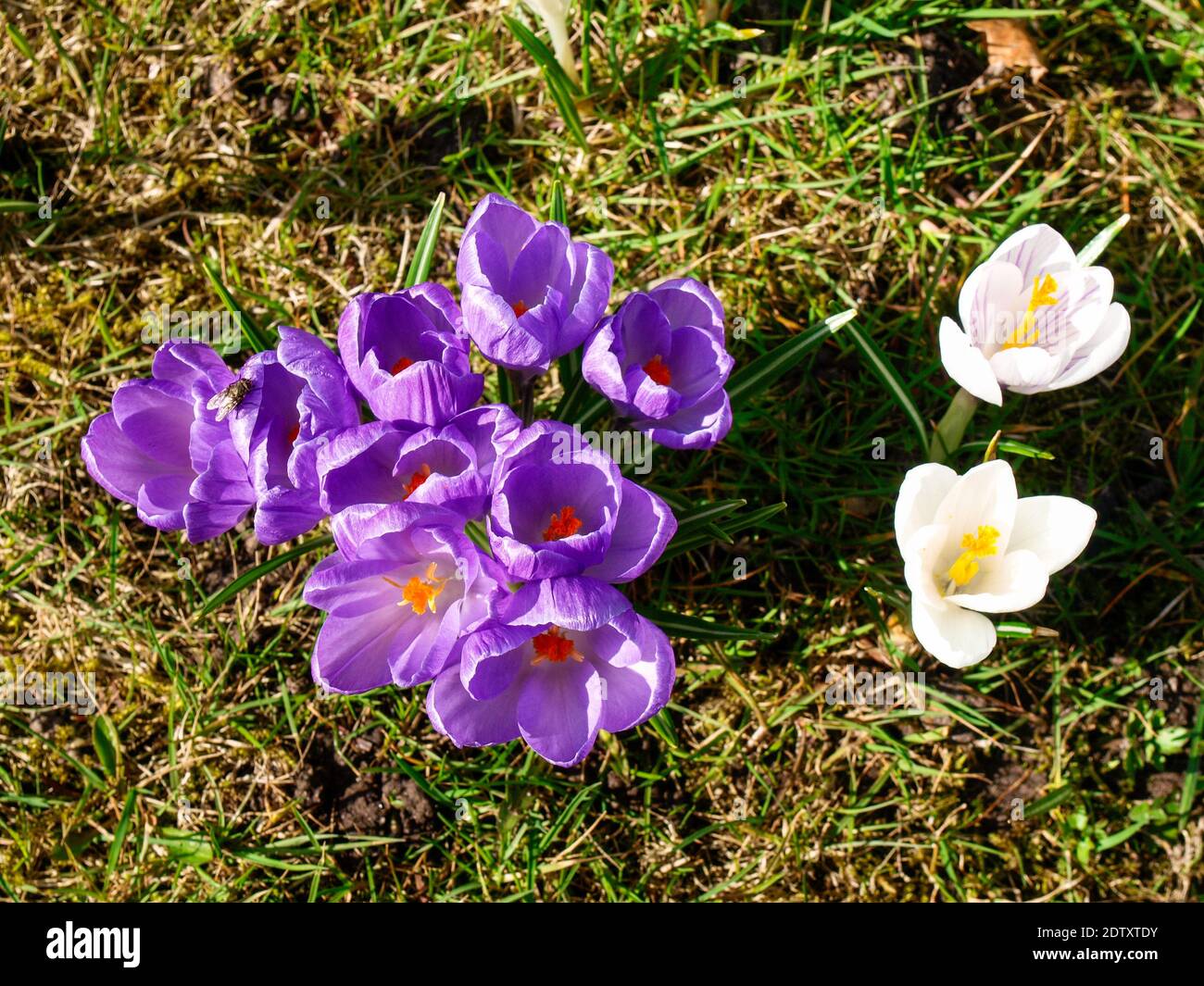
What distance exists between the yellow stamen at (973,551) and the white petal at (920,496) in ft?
0.35

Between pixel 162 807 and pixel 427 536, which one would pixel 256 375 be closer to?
pixel 427 536

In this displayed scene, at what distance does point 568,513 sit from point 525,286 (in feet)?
1.60

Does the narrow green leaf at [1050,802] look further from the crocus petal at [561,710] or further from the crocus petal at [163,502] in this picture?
the crocus petal at [163,502]

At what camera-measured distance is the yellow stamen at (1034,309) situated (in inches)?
84.4

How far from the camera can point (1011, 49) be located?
2854 mm

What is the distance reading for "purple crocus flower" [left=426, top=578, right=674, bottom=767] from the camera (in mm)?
1536

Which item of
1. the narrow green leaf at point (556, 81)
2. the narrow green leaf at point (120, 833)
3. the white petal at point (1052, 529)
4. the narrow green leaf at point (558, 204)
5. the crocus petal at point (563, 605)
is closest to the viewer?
the crocus petal at point (563, 605)

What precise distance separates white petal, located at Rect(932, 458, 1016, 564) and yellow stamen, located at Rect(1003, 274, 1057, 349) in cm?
34

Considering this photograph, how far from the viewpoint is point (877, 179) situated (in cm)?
280

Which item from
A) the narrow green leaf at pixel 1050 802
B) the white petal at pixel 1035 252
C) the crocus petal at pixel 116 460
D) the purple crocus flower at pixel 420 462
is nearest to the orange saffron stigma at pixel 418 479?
the purple crocus flower at pixel 420 462

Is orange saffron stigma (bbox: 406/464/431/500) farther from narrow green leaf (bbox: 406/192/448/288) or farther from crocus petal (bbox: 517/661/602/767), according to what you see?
narrow green leaf (bbox: 406/192/448/288)

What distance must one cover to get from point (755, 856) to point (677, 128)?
2.09m

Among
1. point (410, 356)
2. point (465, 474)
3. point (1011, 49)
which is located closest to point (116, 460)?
point (410, 356)
